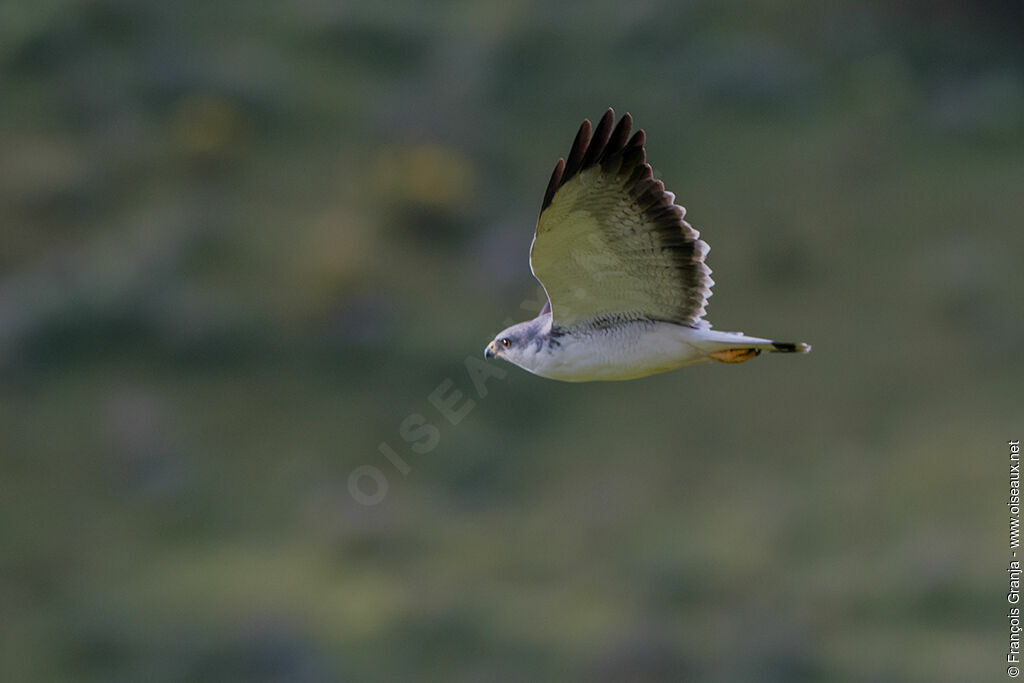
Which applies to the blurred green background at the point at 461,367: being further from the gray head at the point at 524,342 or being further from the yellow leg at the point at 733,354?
the yellow leg at the point at 733,354

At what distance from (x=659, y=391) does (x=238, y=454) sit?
32.5 feet

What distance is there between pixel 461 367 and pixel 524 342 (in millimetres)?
24805

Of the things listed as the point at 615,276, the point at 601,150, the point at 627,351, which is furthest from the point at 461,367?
the point at 601,150

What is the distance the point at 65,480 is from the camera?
112 feet

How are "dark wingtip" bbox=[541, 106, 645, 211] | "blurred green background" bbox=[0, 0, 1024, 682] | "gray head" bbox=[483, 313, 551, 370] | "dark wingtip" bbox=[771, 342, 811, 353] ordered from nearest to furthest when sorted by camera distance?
"dark wingtip" bbox=[541, 106, 645, 211]
"dark wingtip" bbox=[771, 342, 811, 353]
"gray head" bbox=[483, 313, 551, 370]
"blurred green background" bbox=[0, 0, 1024, 682]

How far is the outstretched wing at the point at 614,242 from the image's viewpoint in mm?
9203

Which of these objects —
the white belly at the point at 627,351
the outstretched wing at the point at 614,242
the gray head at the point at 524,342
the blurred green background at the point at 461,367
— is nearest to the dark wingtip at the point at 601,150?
the outstretched wing at the point at 614,242

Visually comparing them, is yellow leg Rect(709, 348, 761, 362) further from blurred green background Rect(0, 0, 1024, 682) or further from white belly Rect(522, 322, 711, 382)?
blurred green background Rect(0, 0, 1024, 682)

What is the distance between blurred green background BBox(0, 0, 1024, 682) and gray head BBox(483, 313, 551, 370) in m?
20.2

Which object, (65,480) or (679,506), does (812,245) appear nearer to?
(679,506)

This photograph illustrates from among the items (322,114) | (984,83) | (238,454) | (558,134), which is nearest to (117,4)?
(322,114)

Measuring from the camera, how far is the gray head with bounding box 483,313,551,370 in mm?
10633

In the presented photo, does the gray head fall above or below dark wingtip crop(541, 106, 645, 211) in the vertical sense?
below

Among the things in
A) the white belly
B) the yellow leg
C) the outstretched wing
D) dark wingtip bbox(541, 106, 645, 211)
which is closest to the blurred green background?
the white belly
